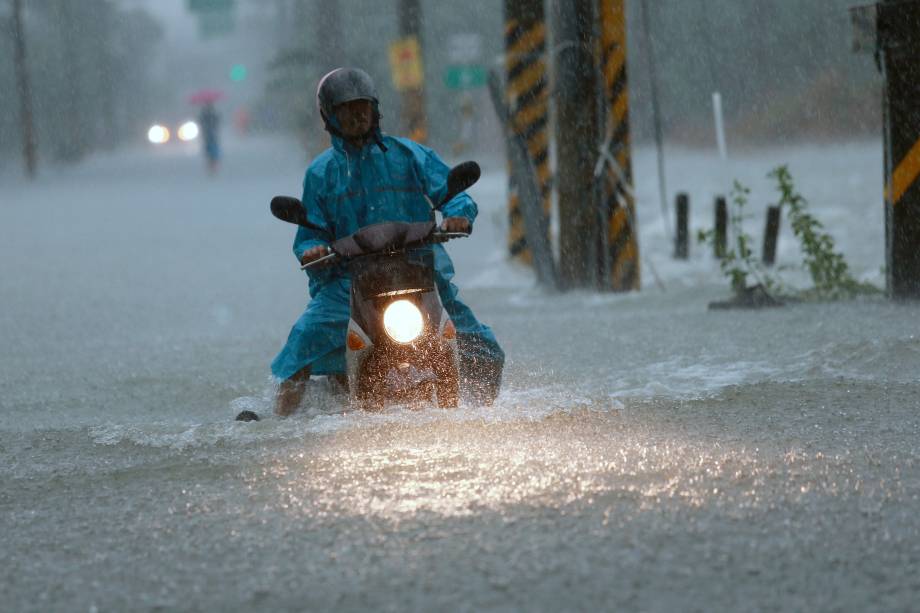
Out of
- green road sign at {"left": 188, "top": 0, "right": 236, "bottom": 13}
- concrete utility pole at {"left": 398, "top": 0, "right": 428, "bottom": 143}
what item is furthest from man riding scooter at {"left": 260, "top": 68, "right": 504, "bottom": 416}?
green road sign at {"left": 188, "top": 0, "right": 236, "bottom": 13}

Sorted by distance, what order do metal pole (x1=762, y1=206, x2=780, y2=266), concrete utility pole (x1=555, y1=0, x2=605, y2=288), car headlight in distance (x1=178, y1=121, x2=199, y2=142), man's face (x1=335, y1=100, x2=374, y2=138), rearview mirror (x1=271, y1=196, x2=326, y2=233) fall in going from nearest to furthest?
rearview mirror (x1=271, y1=196, x2=326, y2=233), man's face (x1=335, y1=100, x2=374, y2=138), concrete utility pole (x1=555, y1=0, x2=605, y2=288), metal pole (x1=762, y1=206, x2=780, y2=266), car headlight in distance (x1=178, y1=121, x2=199, y2=142)

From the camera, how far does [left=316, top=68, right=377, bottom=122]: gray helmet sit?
5.76m

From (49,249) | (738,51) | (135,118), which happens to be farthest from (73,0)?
(49,249)

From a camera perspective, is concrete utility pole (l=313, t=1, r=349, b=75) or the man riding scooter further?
concrete utility pole (l=313, t=1, r=349, b=75)

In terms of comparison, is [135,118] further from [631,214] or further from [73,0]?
[631,214]

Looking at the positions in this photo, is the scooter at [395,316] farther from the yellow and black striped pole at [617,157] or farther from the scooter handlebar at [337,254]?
the yellow and black striped pole at [617,157]

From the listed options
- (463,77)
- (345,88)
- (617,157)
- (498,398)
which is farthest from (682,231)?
(345,88)

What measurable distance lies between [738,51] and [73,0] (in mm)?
38939

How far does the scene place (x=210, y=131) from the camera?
1615 inches

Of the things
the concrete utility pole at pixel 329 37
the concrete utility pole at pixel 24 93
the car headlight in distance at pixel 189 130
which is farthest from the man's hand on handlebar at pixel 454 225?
the concrete utility pole at pixel 24 93

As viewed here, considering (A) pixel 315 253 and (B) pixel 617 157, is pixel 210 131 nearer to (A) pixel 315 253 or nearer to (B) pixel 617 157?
(B) pixel 617 157

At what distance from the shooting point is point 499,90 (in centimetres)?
1183

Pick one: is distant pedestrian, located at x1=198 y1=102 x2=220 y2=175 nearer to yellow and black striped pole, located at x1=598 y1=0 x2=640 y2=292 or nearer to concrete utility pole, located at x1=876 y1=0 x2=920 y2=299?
yellow and black striped pole, located at x1=598 y1=0 x2=640 y2=292

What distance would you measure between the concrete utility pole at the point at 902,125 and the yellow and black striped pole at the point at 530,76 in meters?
4.54
